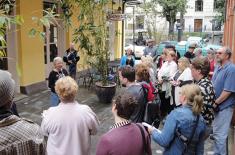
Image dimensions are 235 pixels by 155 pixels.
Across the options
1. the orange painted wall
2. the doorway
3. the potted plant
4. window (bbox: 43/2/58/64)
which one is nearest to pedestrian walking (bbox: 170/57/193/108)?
the orange painted wall

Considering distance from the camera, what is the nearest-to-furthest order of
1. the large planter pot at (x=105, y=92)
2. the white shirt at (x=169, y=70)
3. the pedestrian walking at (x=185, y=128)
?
the pedestrian walking at (x=185, y=128), the white shirt at (x=169, y=70), the large planter pot at (x=105, y=92)

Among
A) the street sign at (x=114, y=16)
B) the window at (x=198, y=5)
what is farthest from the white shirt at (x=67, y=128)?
the window at (x=198, y=5)

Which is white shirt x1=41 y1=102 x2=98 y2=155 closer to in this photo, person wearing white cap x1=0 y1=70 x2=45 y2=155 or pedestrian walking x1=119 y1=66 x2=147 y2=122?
pedestrian walking x1=119 y1=66 x2=147 y2=122

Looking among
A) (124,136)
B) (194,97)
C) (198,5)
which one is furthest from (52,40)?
(198,5)

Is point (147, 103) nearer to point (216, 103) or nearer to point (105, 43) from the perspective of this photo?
point (216, 103)

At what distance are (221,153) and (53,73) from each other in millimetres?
3707

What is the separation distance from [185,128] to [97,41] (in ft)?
23.1

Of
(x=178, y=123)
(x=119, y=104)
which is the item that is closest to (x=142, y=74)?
(x=178, y=123)

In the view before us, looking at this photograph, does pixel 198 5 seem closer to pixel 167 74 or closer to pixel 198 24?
pixel 198 24

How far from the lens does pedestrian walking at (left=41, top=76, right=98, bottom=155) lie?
3834 millimetres

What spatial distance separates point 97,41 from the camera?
10.2 m

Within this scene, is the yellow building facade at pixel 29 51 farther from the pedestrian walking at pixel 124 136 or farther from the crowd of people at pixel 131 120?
the pedestrian walking at pixel 124 136

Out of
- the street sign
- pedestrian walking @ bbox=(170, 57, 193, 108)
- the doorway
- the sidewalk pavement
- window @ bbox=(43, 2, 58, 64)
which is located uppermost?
the doorway

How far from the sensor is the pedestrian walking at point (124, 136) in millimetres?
2859
